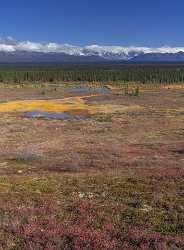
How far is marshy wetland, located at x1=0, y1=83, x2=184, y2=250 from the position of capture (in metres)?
14.6

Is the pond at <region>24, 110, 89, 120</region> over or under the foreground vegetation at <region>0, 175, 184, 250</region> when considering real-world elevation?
under

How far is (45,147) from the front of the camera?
139ft

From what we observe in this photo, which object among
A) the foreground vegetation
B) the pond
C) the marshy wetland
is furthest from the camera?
the pond

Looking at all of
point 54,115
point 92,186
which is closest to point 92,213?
point 92,186

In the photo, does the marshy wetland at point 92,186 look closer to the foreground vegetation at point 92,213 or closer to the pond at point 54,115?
the foreground vegetation at point 92,213

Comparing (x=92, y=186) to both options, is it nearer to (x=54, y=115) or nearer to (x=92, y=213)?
(x=92, y=213)

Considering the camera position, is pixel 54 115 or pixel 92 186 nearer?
pixel 92 186

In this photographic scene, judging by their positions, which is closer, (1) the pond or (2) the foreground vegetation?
(2) the foreground vegetation

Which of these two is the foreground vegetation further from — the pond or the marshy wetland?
the pond

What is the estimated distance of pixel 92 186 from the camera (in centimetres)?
2333

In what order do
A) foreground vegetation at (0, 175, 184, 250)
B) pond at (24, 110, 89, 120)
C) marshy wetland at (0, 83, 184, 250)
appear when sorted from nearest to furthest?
foreground vegetation at (0, 175, 184, 250) → marshy wetland at (0, 83, 184, 250) → pond at (24, 110, 89, 120)

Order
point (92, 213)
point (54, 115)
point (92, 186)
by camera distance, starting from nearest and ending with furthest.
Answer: point (92, 213) → point (92, 186) → point (54, 115)

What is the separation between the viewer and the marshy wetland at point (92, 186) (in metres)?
14.6

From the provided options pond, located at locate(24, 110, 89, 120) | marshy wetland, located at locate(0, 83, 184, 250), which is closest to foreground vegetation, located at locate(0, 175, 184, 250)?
marshy wetland, located at locate(0, 83, 184, 250)
